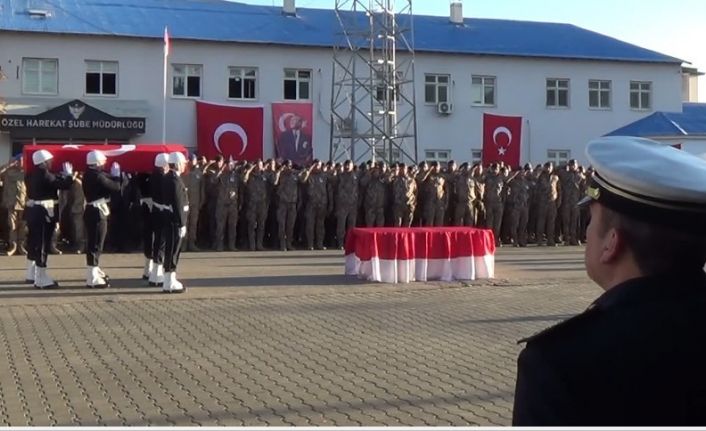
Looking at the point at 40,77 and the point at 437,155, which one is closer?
the point at 40,77

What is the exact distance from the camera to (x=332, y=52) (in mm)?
36750

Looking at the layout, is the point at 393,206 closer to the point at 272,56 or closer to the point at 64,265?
the point at 64,265

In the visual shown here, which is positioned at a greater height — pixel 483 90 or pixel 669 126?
pixel 483 90

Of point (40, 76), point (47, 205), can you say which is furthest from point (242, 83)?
point (47, 205)

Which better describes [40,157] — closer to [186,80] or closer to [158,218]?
[158,218]

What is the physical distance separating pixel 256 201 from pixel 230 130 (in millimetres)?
15013

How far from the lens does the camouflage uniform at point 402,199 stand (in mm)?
20594

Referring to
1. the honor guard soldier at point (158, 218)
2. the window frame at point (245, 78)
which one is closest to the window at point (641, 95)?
the window frame at point (245, 78)

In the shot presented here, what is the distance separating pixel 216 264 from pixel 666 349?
15785mm

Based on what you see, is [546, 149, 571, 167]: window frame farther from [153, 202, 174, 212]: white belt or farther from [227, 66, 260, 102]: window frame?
[153, 202, 174, 212]: white belt

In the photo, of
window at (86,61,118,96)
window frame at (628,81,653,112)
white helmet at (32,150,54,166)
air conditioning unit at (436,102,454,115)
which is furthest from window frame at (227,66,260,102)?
white helmet at (32,150,54,166)

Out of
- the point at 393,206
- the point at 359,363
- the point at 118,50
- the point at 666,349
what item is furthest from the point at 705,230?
the point at 118,50

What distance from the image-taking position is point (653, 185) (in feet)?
6.47

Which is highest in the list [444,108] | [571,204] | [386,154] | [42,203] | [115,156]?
[444,108]
